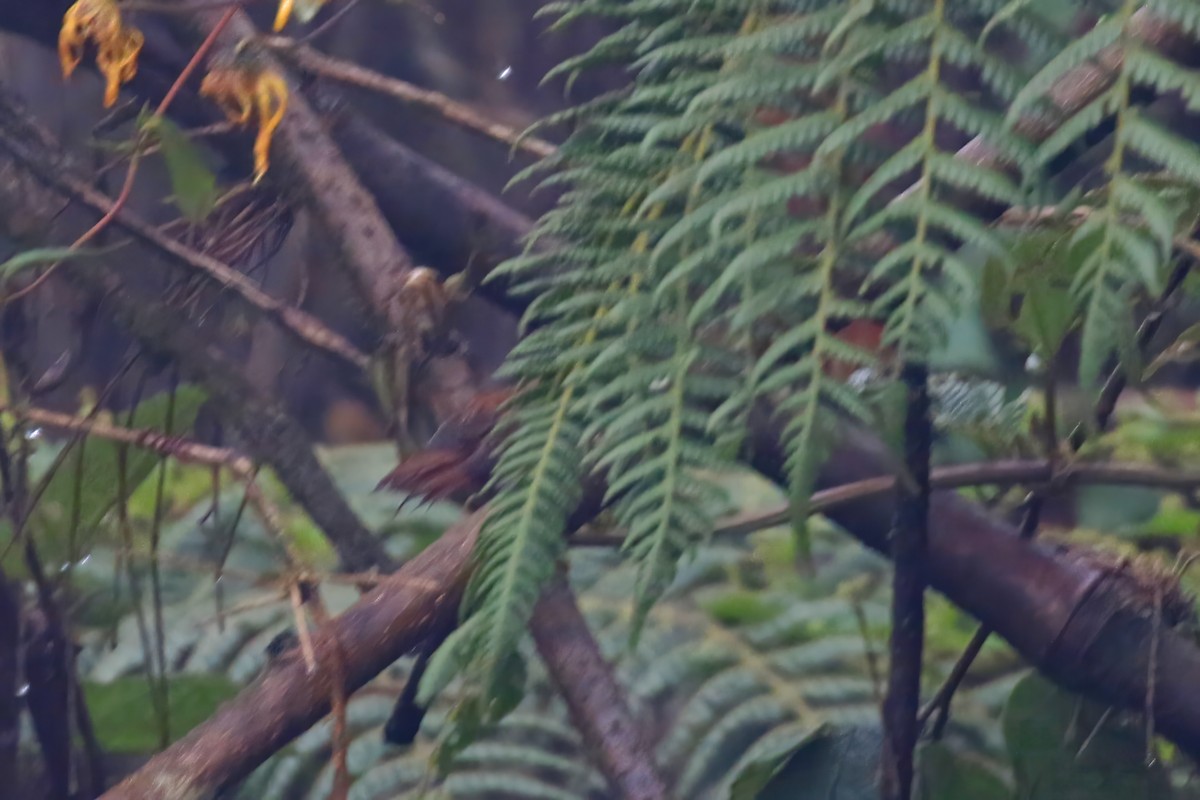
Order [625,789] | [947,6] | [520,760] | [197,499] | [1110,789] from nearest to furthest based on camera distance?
[947,6], [625,789], [1110,789], [520,760], [197,499]

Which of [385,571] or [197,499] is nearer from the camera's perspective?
[385,571]

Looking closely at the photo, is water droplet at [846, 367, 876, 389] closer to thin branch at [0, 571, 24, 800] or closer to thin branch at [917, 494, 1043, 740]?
thin branch at [917, 494, 1043, 740]

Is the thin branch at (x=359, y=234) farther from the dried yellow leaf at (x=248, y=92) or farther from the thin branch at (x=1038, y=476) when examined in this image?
the thin branch at (x=1038, y=476)

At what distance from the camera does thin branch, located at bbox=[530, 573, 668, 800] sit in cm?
56

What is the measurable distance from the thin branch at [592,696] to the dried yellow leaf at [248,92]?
1.21ft

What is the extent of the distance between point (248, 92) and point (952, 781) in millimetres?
664

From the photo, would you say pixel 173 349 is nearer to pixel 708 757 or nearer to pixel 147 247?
pixel 147 247

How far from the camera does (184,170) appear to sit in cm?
70

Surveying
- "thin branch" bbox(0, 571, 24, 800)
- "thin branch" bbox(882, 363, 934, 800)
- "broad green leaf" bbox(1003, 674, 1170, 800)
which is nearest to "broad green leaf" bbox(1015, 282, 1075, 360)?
"thin branch" bbox(882, 363, 934, 800)

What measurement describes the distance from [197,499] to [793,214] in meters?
1.25

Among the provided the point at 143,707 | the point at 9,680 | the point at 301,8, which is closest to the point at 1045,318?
the point at 301,8

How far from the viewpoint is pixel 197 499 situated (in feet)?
4.88

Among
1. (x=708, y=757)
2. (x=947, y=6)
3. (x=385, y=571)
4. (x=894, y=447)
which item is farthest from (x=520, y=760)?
(x=947, y=6)

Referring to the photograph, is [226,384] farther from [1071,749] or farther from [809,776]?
[1071,749]
